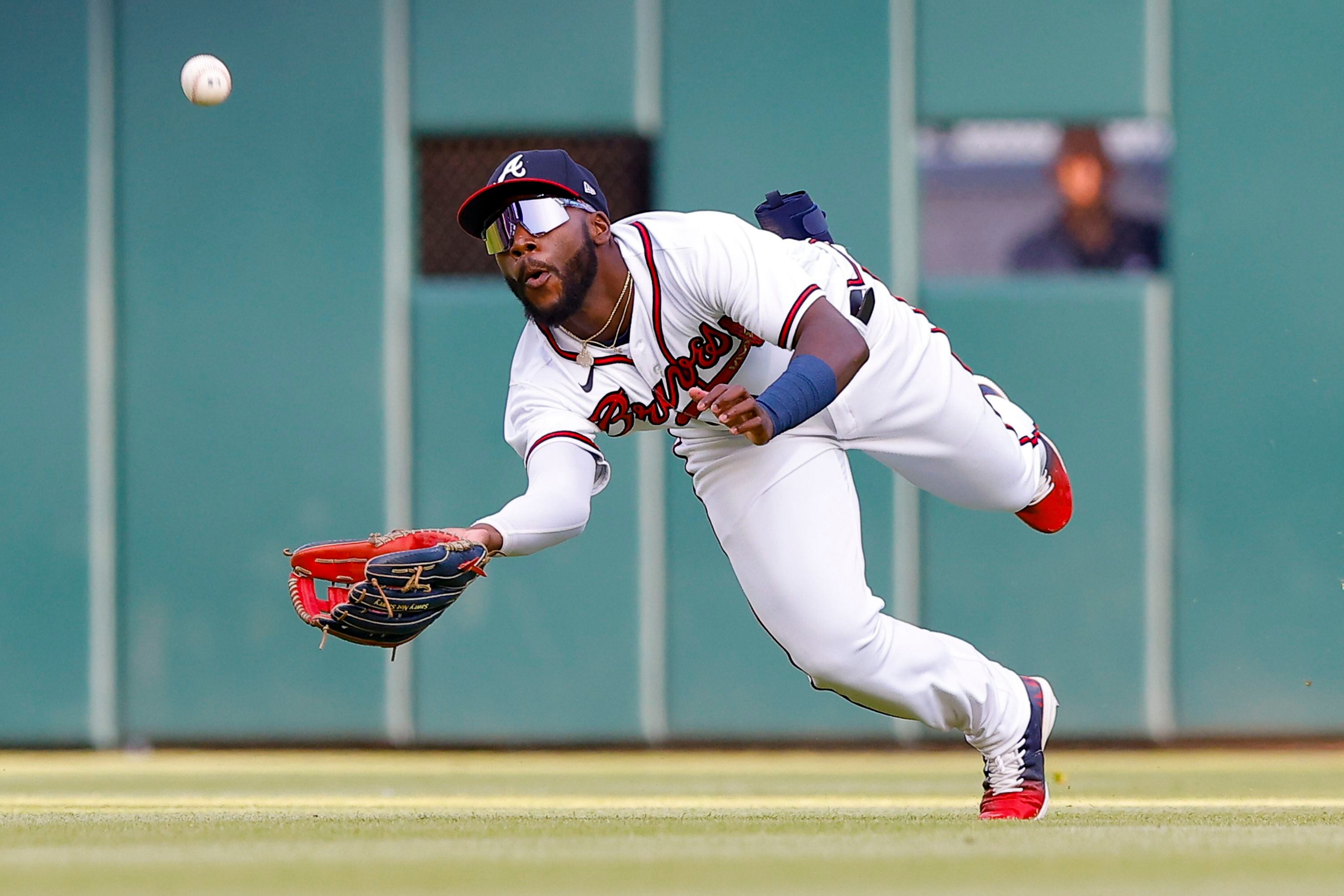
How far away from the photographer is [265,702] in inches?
274

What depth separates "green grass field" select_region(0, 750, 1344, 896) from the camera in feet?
10.5

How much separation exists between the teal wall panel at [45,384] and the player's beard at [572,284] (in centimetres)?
349

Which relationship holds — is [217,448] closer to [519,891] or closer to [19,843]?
[19,843]

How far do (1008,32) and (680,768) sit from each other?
3.17 m

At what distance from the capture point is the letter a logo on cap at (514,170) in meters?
4.04

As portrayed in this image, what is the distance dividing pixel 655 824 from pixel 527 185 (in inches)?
61.0

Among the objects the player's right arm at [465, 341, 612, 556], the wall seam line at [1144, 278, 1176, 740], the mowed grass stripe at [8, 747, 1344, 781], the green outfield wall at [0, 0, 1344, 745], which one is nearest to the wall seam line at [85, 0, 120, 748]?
the green outfield wall at [0, 0, 1344, 745]

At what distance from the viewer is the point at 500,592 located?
690cm

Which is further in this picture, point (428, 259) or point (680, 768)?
point (428, 259)

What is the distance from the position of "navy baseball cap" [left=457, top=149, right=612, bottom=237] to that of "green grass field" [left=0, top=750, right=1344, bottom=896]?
1.47m

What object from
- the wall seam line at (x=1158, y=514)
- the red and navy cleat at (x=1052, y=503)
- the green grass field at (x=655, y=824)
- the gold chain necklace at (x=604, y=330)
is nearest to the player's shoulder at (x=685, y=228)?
the gold chain necklace at (x=604, y=330)

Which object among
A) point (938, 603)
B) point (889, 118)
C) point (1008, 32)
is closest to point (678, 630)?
point (938, 603)

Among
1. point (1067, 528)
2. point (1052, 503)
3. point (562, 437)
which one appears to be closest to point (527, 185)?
point (562, 437)

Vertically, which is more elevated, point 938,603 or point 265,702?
point 938,603
